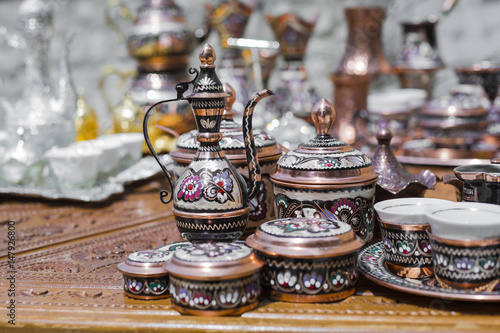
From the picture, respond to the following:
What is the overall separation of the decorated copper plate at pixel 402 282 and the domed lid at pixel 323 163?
0.10 m

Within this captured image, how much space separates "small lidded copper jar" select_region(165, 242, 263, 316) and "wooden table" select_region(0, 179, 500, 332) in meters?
0.01

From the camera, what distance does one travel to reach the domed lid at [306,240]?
0.73 meters

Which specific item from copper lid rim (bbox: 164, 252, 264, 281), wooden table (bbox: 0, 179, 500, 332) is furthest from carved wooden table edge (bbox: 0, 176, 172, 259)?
copper lid rim (bbox: 164, 252, 264, 281)

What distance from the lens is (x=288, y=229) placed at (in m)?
0.77

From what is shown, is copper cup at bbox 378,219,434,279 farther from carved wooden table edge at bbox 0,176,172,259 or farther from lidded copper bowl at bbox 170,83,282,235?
carved wooden table edge at bbox 0,176,172,259

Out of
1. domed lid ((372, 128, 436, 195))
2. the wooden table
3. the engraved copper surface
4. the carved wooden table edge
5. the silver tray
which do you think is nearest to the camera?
the wooden table

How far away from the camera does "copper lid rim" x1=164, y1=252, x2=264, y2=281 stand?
69cm

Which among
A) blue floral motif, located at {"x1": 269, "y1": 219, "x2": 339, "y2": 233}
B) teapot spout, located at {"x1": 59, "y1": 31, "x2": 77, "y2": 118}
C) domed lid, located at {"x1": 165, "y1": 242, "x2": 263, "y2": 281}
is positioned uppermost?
teapot spout, located at {"x1": 59, "y1": 31, "x2": 77, "y2": 118}

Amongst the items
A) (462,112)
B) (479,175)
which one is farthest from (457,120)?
(479,175)

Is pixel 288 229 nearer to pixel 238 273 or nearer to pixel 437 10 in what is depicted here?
pixel 238 273

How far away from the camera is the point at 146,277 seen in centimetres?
76

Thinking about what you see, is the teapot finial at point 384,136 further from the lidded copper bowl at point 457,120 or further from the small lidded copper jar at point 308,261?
the lidded copper bowl at point 457,120

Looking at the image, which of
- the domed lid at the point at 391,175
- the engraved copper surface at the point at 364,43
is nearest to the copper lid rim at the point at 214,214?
the domed lid at the point at 391,175

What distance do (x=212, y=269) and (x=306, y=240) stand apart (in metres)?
0.11
